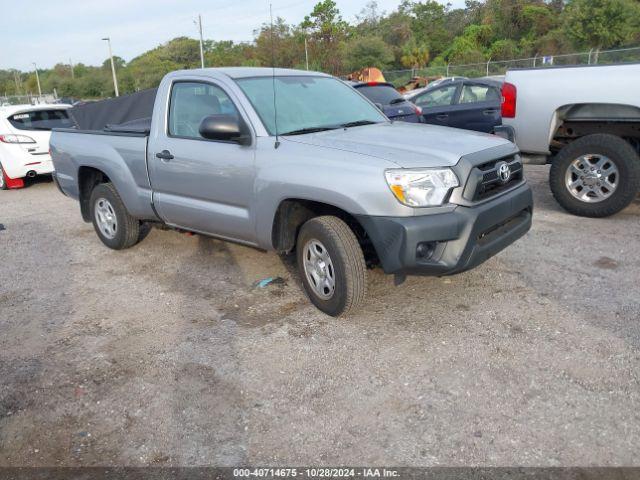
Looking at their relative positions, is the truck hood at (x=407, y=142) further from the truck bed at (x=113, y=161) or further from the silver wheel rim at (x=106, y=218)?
the silver wheel rim at (x=106, y=218)

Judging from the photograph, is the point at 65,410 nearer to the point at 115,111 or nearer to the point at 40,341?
the point at 40,341

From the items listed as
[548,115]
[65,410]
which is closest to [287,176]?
[65,410]

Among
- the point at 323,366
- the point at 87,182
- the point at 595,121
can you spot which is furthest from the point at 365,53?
the point at 323,366

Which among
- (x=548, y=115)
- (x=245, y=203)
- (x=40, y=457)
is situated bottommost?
(x=40, y=457)

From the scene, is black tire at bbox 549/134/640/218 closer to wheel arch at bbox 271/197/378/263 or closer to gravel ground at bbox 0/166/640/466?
gravel ground at bbox 0/166/640/466

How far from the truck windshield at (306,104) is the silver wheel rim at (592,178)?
2553 mm

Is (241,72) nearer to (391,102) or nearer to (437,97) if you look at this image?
(391,102)

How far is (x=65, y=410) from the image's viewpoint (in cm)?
321

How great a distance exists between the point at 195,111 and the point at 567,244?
373 cm

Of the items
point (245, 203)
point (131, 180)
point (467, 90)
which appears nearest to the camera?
point (245, 203)

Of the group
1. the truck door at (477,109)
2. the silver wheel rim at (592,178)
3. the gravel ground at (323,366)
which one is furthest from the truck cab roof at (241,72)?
the truck door at (477,109)

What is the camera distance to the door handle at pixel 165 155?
4.89 meters

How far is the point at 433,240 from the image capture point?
355cm

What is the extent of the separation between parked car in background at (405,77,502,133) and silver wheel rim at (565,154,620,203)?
376 cm
